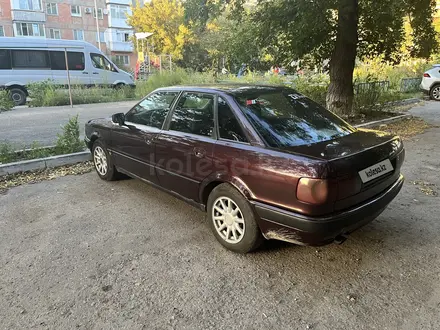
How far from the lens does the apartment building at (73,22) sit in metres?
38.4

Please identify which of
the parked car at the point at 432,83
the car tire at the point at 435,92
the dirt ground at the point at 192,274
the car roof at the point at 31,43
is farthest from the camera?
the car roof at the point at 31,43

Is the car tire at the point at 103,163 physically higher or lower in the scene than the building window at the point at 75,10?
lower

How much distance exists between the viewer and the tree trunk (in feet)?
29.6

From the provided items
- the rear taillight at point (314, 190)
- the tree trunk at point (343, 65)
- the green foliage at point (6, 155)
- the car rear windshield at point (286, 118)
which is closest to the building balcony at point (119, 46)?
the tree trunk at point (343, 65)

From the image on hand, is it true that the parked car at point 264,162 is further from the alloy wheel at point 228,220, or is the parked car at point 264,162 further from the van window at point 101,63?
the van window at point 101,63

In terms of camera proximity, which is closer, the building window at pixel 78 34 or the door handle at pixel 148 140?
the door handle at pixel 148 140

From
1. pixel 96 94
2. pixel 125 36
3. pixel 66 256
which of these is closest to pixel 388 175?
pixel 66 256

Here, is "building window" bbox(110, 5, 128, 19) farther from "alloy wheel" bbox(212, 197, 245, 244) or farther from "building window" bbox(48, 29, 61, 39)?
"alloy wheel" bbox(212, 197, 245, 244)

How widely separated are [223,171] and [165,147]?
3.04ft

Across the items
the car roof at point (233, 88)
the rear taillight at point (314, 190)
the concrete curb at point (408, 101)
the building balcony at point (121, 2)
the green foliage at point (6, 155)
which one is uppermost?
the building balcony at point (121, 2)

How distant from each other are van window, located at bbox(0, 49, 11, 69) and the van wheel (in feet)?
3.63

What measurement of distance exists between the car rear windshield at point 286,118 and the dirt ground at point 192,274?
1040mm

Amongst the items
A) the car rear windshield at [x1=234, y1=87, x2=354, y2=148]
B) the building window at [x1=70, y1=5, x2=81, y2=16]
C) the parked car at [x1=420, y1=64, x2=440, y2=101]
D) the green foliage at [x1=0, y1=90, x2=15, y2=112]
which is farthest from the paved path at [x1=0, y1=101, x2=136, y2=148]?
the building window at [x1=70, y1=5, x2=81, y2=16]

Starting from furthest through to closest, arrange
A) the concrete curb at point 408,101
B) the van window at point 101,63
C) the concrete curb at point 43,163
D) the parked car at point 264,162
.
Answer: the van window at point 101,63
the concrete curb at point 408,101
the concrete curb at point 43,163
the parked car at point 264,162
